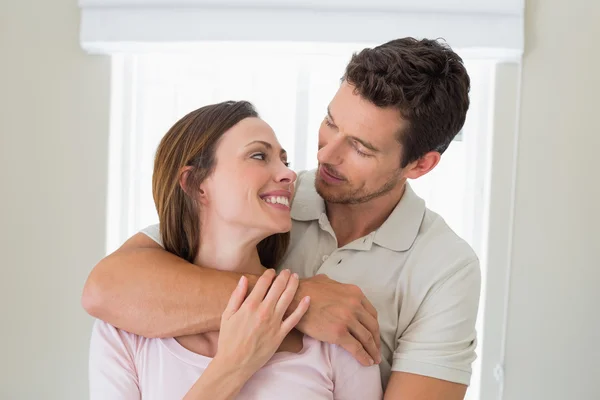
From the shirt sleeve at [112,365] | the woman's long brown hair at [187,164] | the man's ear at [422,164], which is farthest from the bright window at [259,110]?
the shirt sleeve at [112,365]

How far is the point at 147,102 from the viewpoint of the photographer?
2.70 meters

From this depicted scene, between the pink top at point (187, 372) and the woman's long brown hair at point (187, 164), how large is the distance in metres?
0.26

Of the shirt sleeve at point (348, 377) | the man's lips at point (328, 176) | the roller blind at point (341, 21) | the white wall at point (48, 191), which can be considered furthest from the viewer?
the white wall at point (48, 191)

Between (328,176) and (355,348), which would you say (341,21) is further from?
(355,348)

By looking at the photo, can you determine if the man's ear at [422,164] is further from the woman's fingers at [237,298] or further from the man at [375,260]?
the woman's fingers at [237,298]

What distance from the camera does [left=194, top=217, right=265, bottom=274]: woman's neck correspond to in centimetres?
151

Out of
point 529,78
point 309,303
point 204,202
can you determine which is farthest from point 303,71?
point 309,303

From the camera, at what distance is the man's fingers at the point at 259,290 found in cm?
133

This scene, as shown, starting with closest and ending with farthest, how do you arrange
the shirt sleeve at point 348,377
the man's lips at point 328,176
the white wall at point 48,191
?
the shirt sleeve at point 348,377 → the man's lips at point 328,176 → the white wall at point 48,191

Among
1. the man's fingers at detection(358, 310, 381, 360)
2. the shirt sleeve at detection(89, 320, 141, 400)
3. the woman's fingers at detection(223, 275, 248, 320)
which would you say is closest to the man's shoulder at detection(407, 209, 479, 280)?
the man's fingers at detection(358, 310, 381, 360)

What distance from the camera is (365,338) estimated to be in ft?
4.53

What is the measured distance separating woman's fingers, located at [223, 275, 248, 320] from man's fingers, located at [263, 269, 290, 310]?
48 mm

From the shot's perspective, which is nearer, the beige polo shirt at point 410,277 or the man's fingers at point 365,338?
the man's fingers at point 365,338

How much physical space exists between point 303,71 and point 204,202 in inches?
48.7
